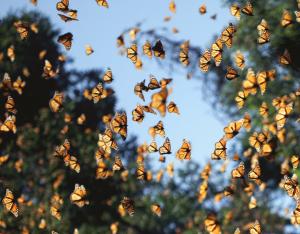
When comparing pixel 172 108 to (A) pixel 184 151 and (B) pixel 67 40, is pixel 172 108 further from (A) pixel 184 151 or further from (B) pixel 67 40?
(B) pixel 67 40

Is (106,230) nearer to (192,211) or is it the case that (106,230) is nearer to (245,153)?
(192,211)

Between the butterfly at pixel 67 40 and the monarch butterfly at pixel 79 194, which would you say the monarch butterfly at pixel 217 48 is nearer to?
the butterfly at pixel 67 40

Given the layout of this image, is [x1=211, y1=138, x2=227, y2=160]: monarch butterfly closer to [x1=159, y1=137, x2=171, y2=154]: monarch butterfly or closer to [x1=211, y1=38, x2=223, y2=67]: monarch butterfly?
[x1=159, y1=137, x2=171, y2=154]: monarch butterfly

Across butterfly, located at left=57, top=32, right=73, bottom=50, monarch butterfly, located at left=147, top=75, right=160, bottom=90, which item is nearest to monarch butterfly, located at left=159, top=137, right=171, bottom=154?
monarch butterfly, located at left=147, top=75, right=160, bottom=90

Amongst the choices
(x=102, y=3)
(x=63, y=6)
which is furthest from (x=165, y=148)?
(x=63, y=6)

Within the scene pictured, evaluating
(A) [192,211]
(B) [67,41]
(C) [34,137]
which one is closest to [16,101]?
(C) [34,137]

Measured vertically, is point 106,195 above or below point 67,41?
above
